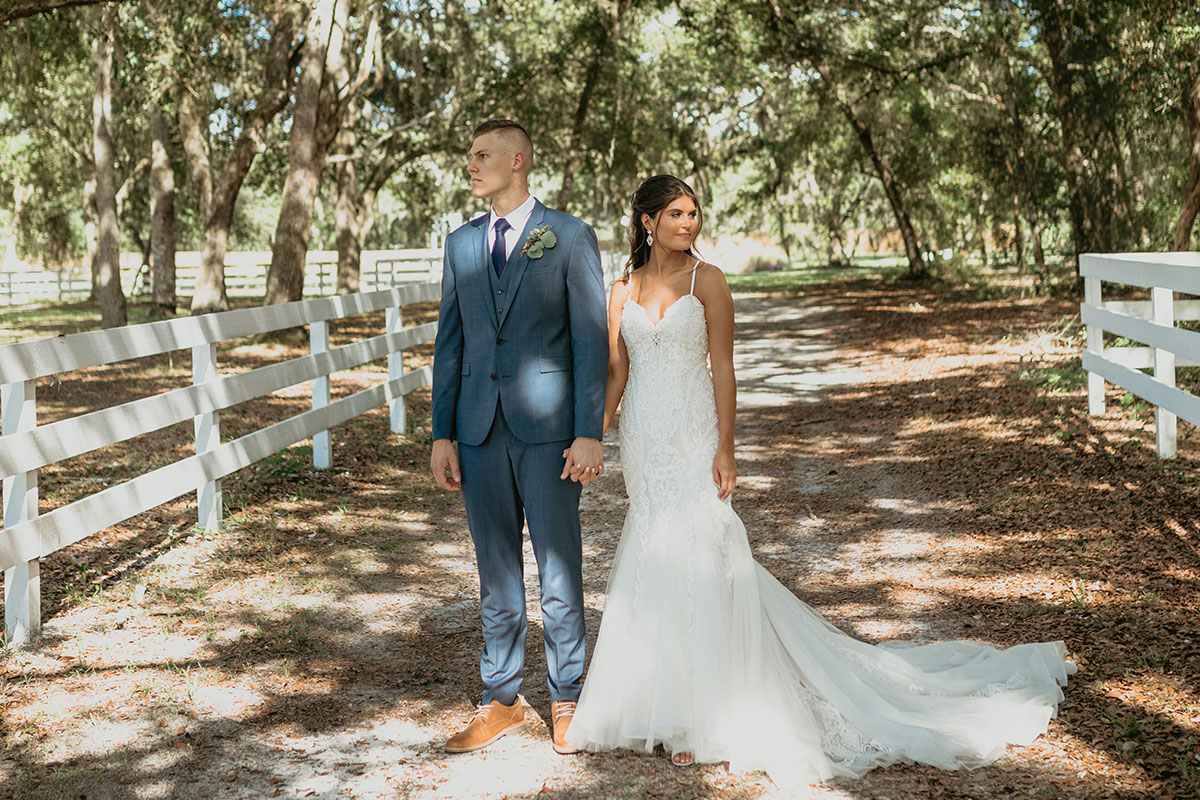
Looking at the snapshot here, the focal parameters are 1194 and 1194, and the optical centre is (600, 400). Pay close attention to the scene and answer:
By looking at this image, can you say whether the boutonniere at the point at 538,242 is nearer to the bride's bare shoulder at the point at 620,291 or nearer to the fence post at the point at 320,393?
the bride's bare shoulder at the point at 620,291

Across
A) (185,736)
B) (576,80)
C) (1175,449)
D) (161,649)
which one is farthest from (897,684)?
(576,80)

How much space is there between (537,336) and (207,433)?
12.8ft

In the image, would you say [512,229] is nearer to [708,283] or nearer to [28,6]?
[708,283]

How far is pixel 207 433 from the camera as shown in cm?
741

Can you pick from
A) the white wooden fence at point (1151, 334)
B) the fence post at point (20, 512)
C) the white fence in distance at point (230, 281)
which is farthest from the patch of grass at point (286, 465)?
the white fence in distance at point (230, 281)

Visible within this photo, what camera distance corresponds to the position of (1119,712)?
442 cm

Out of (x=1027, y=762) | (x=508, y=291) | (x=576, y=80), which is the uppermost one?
(x=576, y=80)

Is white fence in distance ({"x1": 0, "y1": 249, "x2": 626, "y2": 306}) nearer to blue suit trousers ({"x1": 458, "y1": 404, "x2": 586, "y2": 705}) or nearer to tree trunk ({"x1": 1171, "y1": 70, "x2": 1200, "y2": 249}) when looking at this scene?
tree trunk ({"x1": 1171, "y1": 70, "x2": 1200, "y2": 249})

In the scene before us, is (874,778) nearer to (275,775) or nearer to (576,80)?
(275,775)

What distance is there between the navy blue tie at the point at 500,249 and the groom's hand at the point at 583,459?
0.68 m

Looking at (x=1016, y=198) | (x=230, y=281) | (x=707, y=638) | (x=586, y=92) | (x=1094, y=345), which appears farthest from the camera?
(x=230, y=281)

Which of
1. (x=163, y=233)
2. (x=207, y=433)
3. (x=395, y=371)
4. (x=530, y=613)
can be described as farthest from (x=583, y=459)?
(x=163, y=233)

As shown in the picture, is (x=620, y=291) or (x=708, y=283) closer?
(x=708, y=283)

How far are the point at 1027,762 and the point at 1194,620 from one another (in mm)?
1778
